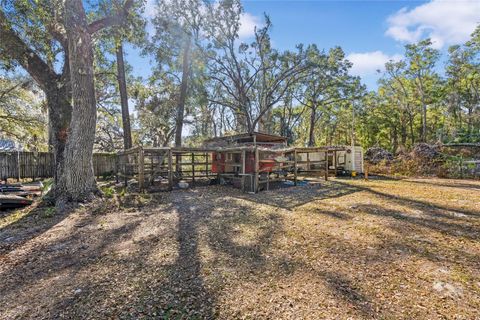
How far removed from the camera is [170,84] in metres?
19.6

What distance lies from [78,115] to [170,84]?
13840mm

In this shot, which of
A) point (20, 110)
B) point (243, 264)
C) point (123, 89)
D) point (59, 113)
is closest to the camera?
point (243, 264)

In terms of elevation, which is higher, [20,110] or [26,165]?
[20,110]

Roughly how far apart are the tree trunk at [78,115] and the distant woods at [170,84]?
0.03 m

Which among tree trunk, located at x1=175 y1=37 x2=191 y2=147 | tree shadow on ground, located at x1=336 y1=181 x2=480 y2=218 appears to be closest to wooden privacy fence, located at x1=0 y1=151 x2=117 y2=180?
tree trunk, located at x1=175 y1=37 x2=191 y2=147

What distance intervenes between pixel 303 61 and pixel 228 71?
6.07m

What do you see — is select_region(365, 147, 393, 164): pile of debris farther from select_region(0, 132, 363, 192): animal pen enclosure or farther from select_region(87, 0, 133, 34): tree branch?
select_region(87, 0, 133, 34): tree branch

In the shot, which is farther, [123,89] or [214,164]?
[123,89]

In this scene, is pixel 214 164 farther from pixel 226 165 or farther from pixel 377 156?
pixel 377 156

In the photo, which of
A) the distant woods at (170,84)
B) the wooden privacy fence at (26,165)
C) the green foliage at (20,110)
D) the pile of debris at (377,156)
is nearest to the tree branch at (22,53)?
the distant woods at (170,84)

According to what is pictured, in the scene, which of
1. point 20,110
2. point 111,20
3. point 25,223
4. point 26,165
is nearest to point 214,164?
point 111,20

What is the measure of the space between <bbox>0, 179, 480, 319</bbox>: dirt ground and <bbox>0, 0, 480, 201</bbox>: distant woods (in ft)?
9.71

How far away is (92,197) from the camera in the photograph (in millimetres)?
6758

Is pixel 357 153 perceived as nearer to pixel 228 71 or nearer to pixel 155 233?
pixel 228 71
